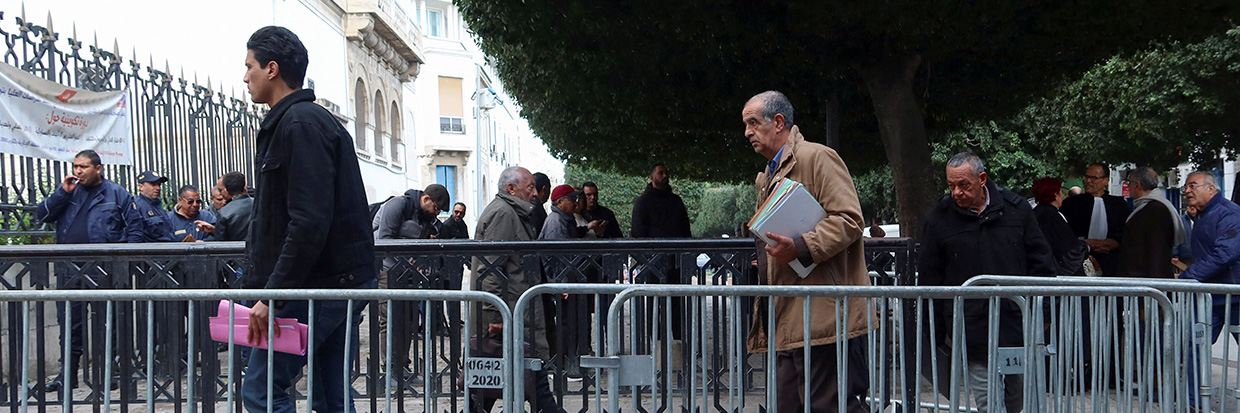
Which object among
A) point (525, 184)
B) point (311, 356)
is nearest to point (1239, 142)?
point (525, 184)

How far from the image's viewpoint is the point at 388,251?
18.4 ft

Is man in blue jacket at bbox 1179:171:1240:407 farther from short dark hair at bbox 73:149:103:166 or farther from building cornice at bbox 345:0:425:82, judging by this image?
building cornice at bbox 345:0:425:82

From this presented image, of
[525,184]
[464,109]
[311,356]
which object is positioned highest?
[464,109]

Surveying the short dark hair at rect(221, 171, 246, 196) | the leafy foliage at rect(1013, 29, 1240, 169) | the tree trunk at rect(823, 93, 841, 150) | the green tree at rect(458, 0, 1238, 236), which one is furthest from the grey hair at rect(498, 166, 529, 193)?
the leafy foliage at rect(1013, 29, 1240, 169)

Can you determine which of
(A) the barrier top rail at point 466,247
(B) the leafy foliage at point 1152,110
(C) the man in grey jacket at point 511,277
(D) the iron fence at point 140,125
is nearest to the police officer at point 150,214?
(D) the iron fence at point 140,125

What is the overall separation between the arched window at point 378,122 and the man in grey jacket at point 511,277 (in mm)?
19453

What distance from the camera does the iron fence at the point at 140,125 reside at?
7531 millimetres

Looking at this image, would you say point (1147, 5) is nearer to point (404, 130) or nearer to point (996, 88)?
point (996, 88)

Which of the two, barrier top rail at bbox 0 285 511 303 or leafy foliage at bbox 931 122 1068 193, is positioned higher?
leafy foliage at bbox 931 122 1068 193

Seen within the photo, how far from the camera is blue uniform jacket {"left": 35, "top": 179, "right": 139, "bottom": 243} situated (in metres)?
7.19

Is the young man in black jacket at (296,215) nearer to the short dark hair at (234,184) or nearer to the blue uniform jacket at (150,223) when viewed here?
the blue uniform jacket at (150,223)

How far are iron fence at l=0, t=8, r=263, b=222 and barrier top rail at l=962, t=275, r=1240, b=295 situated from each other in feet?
22.0

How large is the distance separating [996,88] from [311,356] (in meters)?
8.18

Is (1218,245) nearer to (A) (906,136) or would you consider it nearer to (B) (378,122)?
(A) (906,136)
